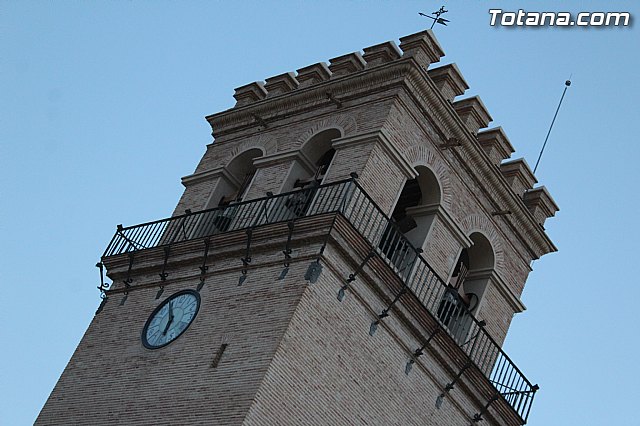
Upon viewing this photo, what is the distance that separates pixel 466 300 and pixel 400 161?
3.26 meters

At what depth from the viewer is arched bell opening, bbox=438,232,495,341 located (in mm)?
26188

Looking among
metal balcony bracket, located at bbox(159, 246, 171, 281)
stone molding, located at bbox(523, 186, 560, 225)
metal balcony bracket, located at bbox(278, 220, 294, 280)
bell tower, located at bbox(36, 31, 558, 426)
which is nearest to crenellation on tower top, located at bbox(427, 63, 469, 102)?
bell tower, located at bbox(36, 31, 558, 426)

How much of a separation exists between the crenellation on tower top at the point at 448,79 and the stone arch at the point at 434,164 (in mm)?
1308

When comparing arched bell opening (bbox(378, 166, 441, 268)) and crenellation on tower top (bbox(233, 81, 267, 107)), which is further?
crenellation on tower top (bbox(233, 81, 267, 107))

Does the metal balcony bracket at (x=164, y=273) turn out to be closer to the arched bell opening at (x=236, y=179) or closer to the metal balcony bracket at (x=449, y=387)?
the arched bell opening at (x=236, y=179)

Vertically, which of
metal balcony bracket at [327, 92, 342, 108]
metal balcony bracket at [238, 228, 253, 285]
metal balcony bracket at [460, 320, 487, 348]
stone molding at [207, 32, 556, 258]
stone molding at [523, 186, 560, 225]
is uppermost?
stone molding at [523, 186, 560, 225]

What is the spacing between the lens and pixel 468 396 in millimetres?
25375

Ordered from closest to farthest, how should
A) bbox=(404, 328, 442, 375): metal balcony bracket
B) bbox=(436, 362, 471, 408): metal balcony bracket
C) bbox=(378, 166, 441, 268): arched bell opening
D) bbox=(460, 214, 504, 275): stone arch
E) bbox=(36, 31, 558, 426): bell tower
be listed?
1. bbox=(36, 31, 558, 426): bell tower
2. bbox=(404, 328, 442, 375): metal balcony bracket
3. bbox=(436, 362, 471, 408): metal balcony bracket
4. bbox=(378, 166, 441, 268): arched bell opening
5. bbox=(460, 214, 504, 275): stone arch

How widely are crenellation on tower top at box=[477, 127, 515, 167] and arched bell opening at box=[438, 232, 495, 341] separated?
1.61 m

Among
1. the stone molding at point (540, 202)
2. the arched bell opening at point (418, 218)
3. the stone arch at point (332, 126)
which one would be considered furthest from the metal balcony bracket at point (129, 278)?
the stone molding at point (540, 202)

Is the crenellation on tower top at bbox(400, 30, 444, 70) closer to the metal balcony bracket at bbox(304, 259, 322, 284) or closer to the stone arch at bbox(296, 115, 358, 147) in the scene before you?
the stone arch at bbox(296, 115, 358, 147)

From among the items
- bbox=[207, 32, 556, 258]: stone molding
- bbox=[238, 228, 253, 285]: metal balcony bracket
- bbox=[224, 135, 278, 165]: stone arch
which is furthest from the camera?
bbox=[224, 135, 278, 165]: stone arch

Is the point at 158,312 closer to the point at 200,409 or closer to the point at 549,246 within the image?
the point at 200,409

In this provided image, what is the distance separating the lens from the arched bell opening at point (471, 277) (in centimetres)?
2619
